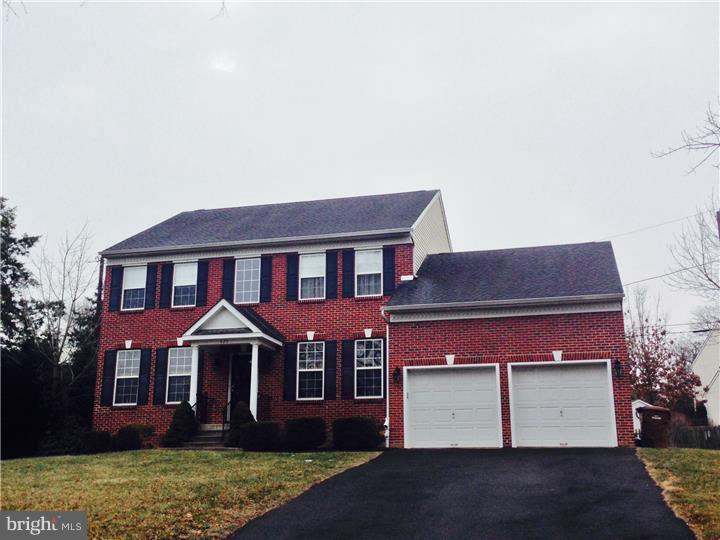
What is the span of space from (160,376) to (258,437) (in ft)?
17.5

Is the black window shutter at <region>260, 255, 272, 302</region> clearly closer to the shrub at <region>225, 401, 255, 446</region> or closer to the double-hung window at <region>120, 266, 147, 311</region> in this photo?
the shrub at <region>225, 401, 255, 446</region>

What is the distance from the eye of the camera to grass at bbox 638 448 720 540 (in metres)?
9.27

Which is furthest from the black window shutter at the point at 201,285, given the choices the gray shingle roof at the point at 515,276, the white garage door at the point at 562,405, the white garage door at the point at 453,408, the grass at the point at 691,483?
the grass at the point at 691,483

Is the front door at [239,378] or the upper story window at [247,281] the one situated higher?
the upper story window at [247,281]

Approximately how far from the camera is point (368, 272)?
21.9 m

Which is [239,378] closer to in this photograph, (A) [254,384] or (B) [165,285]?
(A) [254,384]

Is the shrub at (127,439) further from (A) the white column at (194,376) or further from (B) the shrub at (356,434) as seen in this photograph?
(B) the shrub at (356,434)

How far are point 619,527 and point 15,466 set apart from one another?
13641 millimetres

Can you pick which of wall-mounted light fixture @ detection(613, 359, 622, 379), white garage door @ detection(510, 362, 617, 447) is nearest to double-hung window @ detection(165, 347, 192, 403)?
white garage door @ detection(510, 362, 617, 447)

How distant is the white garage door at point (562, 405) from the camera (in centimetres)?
1755

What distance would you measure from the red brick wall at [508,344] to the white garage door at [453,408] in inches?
10.0

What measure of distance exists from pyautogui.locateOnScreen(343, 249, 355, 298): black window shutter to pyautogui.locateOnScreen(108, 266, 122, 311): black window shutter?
7.59 meters

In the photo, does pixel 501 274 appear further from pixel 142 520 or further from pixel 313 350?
pixel 142 520

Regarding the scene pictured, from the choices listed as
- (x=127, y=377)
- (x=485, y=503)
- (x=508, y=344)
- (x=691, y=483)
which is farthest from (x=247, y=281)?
(x=691, y=483)
